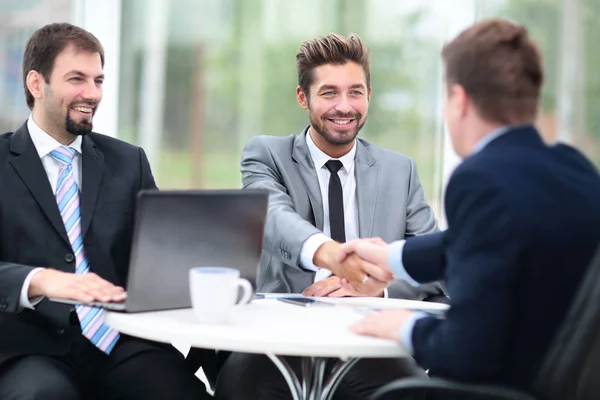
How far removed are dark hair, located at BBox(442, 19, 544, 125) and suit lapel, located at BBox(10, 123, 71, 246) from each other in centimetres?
128

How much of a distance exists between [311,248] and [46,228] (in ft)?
2.64

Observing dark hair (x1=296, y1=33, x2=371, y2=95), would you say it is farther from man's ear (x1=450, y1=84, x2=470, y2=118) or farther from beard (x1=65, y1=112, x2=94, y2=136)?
man's ear (x1=450, y1=84, x2=470, y2=118)

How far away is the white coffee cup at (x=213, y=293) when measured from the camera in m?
1.91

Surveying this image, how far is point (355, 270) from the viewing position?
97.4 inches

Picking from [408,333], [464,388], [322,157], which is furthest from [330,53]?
[464,388]

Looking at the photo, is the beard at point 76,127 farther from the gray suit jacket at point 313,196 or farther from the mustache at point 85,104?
the gray suit jacket at point 313,196

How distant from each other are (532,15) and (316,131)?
233cm

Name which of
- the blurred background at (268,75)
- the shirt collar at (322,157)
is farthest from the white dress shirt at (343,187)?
the blurred background at (268,75)

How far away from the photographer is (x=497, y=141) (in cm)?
176

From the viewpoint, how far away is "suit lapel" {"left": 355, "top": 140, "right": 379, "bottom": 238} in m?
3.05

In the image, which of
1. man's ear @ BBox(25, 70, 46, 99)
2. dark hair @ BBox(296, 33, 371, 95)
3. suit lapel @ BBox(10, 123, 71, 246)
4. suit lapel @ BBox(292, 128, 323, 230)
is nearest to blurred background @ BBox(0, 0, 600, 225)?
dark hair @ BBox(296, 33, 371, 95)

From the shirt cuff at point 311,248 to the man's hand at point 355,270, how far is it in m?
0.04

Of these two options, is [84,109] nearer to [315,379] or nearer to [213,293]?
[213,293]

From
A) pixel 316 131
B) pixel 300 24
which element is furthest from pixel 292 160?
pixel 300 24
